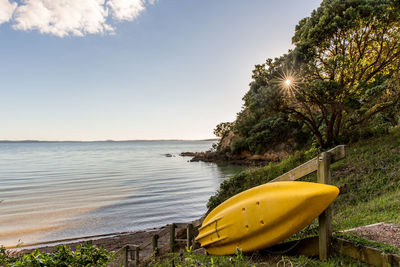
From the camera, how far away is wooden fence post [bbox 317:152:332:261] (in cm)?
357

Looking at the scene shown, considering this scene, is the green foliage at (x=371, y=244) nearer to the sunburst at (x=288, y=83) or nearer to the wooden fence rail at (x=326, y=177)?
the wooden fence rail at (x=326, y=177)

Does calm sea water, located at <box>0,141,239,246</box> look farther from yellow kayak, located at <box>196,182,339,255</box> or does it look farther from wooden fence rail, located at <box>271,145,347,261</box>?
wooden fence rail, located at <box>271,145,347,261</box>

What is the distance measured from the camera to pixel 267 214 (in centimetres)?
380

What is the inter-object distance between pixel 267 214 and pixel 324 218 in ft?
2.57

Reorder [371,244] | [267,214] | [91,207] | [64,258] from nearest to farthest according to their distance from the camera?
[64,258] → [371,244] → [267,214] → [91,207]

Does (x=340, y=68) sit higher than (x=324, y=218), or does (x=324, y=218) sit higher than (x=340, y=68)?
(x=340, y=68)

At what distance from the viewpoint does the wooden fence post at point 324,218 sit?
3.57 m

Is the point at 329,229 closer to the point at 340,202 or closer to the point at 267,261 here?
the point at 267,261

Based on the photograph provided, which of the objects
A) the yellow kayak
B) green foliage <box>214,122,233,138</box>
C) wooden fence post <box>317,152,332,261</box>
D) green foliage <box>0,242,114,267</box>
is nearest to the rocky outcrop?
green foliage <box>214,122,233,138</box>

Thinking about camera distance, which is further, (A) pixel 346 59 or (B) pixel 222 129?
(B) pixel 222 129

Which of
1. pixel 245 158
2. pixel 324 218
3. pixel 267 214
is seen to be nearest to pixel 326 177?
pixel 324 218

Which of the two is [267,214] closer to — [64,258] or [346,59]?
[64,258]

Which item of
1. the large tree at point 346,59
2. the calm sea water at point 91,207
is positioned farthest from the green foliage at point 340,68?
the calm sea water at point 91,207

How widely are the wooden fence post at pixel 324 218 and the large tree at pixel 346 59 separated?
10495mm
